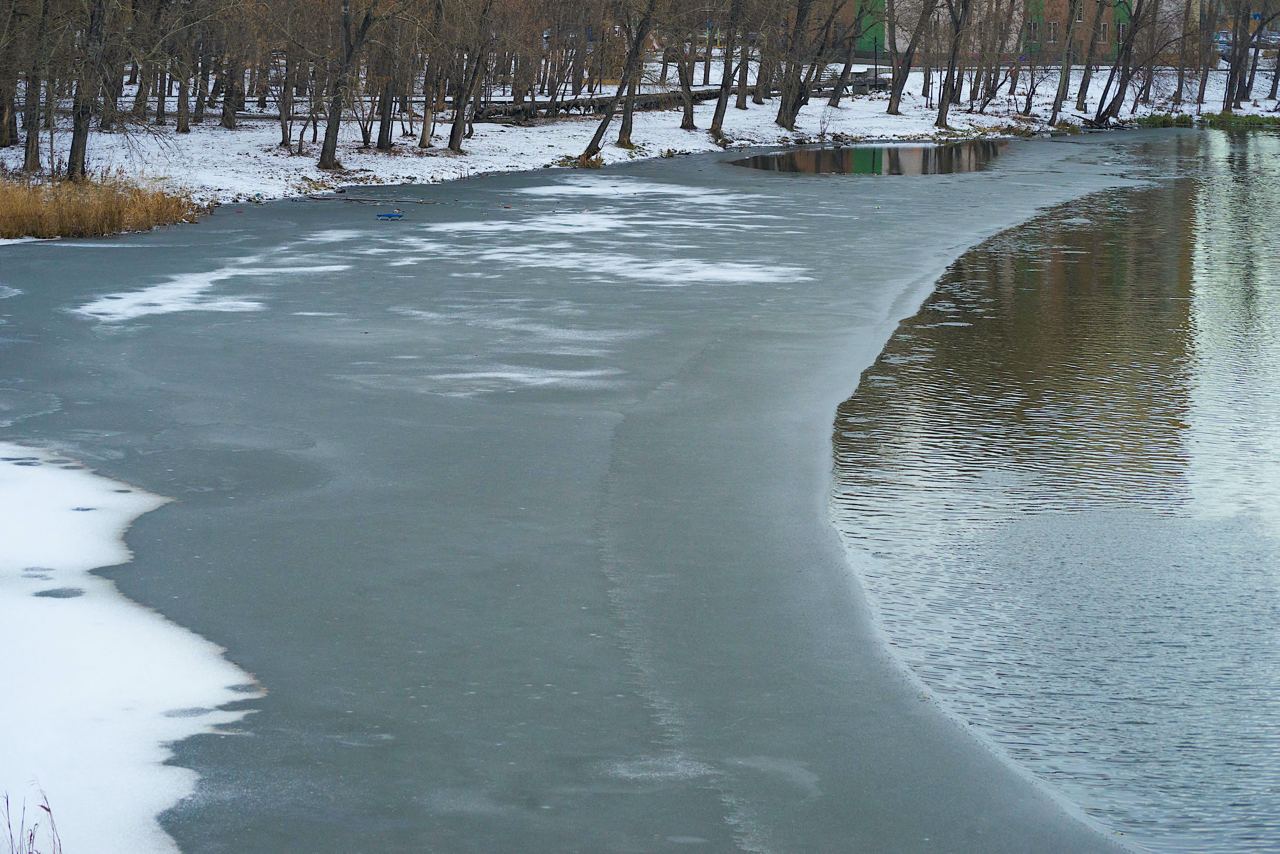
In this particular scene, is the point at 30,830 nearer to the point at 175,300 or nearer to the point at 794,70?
the point at 175,300

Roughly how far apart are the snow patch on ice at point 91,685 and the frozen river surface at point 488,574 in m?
0.03

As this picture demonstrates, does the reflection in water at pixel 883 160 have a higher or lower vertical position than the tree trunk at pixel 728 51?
lower

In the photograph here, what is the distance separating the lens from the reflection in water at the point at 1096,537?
5895 millimetres

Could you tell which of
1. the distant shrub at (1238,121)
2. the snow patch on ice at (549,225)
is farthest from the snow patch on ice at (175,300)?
the distant shrub at (1238,121)

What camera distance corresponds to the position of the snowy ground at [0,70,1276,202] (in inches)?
1369

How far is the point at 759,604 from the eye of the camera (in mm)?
7578

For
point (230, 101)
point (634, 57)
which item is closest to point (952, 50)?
point (634, 57)

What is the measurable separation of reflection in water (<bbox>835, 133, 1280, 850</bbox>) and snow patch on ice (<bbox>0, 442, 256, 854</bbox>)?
3.13 m

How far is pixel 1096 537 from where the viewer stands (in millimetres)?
8578

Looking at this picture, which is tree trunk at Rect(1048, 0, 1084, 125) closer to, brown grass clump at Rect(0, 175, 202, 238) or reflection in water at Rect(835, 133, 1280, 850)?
brown grass clump at Rect(0, 175, 202, 238)

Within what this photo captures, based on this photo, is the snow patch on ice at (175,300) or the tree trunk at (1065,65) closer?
the snow patch on ice at (175,300)

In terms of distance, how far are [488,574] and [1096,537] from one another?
3.39m

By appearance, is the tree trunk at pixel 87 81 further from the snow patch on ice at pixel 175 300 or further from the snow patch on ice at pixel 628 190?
the snow patch on ice at pixel 175 300

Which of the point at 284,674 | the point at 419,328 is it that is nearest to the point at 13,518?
the point at 284,674
